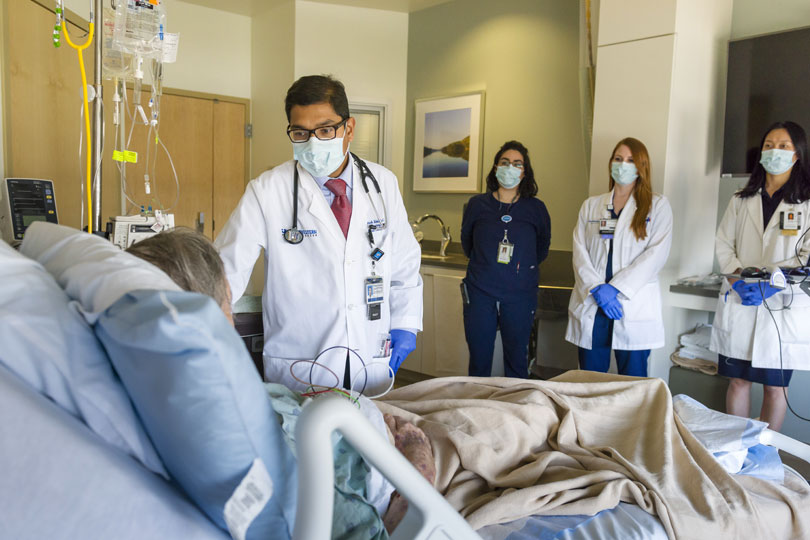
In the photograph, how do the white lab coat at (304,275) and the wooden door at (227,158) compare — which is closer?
the white lab coat at (304,275)

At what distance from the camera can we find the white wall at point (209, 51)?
4.72 meters

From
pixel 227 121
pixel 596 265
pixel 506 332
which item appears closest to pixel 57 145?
pixel 227 121

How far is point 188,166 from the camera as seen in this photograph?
492 cm

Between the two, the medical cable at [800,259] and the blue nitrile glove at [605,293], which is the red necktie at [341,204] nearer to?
the blue nitrile glove at [605,293]

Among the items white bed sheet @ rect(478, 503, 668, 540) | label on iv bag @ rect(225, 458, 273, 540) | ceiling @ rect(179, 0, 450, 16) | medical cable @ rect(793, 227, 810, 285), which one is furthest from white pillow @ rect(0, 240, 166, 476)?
ceiling @ rect(179, 0, 450, 16)

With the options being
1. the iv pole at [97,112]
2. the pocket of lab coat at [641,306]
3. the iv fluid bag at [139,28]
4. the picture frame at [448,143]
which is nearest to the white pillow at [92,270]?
the iv pole at [97,112]

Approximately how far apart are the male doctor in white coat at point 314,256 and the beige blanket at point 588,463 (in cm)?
22

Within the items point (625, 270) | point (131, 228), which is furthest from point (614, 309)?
point (131, 228)

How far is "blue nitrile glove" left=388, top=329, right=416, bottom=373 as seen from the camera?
195cm

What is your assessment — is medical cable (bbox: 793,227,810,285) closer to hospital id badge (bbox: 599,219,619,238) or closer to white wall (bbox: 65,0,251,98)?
hospital id badge (bbox: 599,219,619,238)

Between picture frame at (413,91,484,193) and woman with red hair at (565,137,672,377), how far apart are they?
60.5 inches

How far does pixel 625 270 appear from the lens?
9.39 feet

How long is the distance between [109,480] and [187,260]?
14.7 inches

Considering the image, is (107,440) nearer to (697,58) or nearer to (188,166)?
(697,58)
